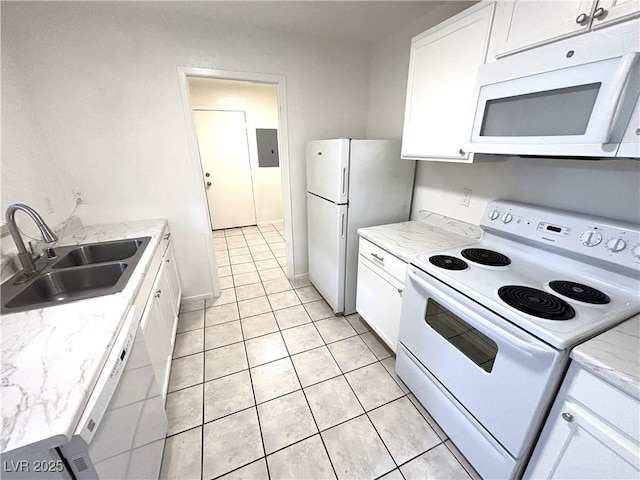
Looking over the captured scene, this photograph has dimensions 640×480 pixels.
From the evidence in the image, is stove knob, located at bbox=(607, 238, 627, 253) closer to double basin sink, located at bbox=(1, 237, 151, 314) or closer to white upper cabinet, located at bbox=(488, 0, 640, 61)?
white upper cabinet, located at bbox=(488, 0, 640, 61)

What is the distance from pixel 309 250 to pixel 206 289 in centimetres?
114

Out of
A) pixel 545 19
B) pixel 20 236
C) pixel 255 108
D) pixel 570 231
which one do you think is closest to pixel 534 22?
pixel 545 19

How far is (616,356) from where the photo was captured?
30.0 inches

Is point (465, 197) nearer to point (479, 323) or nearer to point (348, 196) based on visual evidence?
point (348, 196)

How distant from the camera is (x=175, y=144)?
2.13 metres

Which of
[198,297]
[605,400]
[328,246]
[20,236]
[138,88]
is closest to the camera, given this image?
[605,400]

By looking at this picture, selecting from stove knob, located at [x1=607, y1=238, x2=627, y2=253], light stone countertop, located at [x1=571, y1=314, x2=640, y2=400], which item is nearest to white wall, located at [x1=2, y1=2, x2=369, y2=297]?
stove knob, located at [x1=607, y1=238, x2=627, y2=253]

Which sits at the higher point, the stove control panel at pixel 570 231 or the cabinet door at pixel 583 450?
the stove control panel at pixel 570 231

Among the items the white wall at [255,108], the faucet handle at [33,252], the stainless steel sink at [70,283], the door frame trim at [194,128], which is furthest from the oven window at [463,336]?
the white wall at [255,108]

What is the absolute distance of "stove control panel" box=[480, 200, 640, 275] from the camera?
104 centimetres

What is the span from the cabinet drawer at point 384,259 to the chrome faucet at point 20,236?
66.8 inches

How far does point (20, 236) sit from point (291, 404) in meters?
1.66

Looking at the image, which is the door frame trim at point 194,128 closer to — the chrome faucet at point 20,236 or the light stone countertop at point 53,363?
the chrome faucet at point 20,236

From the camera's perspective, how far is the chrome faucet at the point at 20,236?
3.69 feet
